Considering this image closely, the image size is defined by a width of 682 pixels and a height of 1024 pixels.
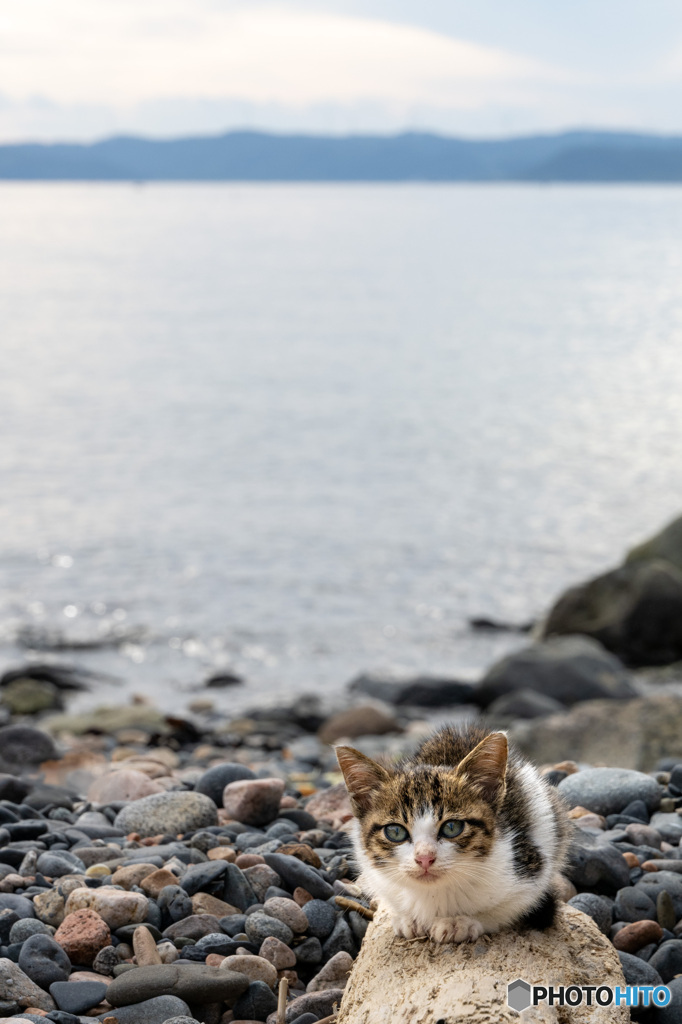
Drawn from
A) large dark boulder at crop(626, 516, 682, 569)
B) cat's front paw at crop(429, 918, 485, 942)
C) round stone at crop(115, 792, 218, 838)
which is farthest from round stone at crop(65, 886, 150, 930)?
large dark boulder at crop(626, 516, 682, 569)

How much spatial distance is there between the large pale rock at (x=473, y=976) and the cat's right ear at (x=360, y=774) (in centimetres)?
52

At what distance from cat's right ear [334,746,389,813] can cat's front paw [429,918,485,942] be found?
43 cm

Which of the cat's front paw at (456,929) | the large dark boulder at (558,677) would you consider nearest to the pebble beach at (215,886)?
the cat's front paw at (456,929)

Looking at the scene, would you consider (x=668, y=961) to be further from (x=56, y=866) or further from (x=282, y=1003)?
(x=56, y=866)

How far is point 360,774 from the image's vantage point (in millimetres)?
3350

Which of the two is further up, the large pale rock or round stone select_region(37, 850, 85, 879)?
the large pale rock

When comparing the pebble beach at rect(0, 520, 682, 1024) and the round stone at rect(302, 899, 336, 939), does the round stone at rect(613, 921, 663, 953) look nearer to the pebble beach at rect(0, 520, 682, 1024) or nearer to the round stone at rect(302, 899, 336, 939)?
the pebble beach at rect(0, 520, 682, 1024)

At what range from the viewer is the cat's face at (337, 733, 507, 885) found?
10.3ft

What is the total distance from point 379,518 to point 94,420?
12324 mm

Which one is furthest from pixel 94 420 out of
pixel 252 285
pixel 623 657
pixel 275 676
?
pixel 252 285

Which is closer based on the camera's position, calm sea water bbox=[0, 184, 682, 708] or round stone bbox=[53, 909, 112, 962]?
round stone bbox=[53, 909, 112, 962]

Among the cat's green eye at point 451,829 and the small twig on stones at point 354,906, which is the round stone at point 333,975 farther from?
the cat's green eye at point 451,829

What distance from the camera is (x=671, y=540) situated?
17.5 m

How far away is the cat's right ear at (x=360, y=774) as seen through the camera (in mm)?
3328
